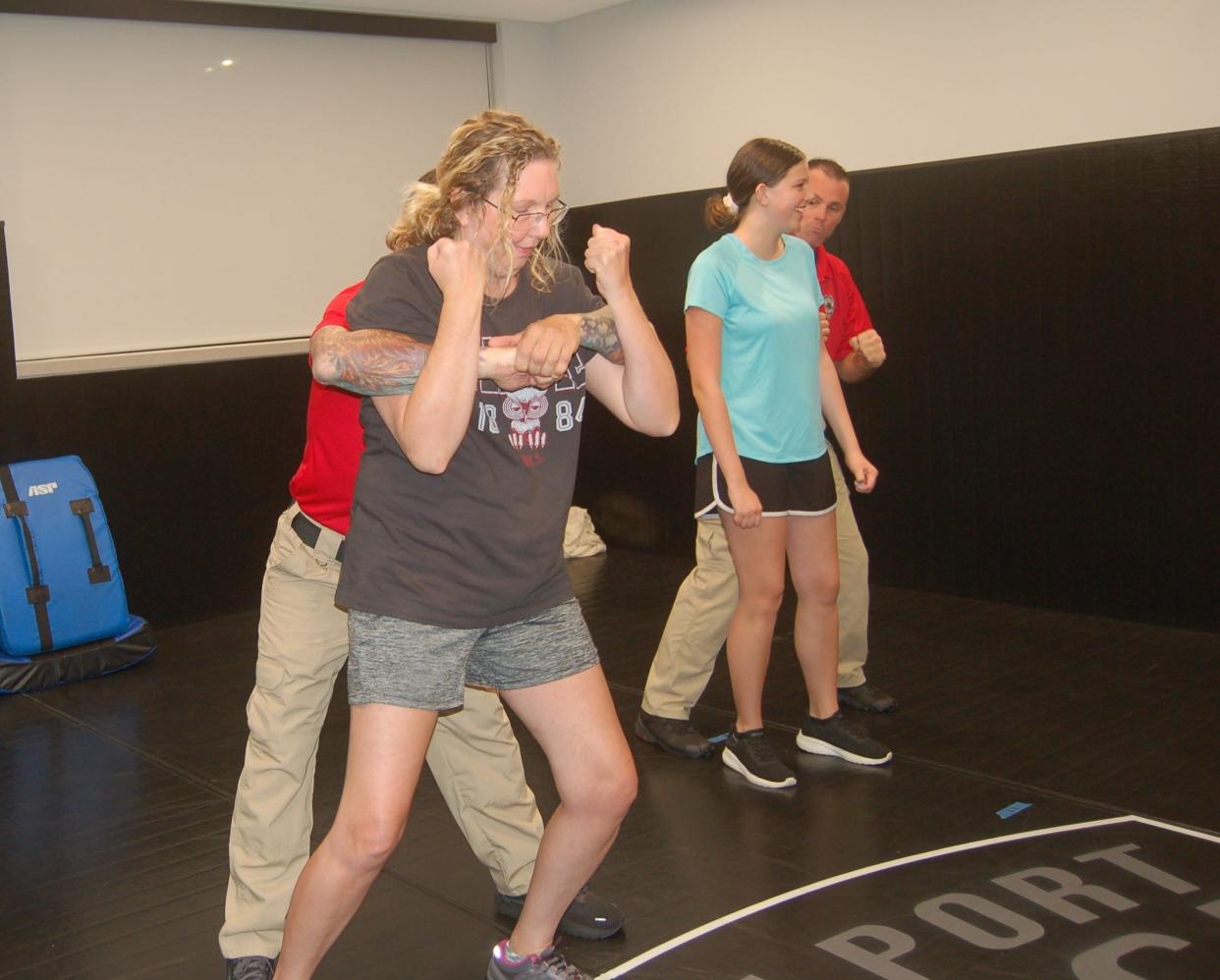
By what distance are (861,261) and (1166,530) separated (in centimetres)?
159

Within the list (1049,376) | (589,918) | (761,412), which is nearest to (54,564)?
(761,412)

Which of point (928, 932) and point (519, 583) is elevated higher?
point (519, 583)

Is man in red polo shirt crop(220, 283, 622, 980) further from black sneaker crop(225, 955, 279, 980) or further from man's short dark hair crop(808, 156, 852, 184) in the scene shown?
man's short dark hair crop(808, 156, 852, 184)

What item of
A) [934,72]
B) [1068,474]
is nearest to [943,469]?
[1068,474]

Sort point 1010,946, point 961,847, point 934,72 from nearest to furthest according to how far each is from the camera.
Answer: point 1010,946, point 961,847, point 934,72

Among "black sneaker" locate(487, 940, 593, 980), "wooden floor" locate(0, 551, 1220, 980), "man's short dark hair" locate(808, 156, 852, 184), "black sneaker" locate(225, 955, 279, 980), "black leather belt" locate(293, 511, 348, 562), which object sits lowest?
"wooden floor" locate(0, 551, 1220, 980)

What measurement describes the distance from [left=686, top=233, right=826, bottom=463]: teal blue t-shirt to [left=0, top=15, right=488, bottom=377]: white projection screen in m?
3.19

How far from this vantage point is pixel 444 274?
1.85 metres

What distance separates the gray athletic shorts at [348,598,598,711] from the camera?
6.34ft

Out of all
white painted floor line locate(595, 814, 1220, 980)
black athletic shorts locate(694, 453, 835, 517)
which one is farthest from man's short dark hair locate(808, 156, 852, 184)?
white painted floor line locate(595, 814, 1220, 980)

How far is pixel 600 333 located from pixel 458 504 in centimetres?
35

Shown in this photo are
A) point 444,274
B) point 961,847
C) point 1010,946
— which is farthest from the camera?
point 961,847

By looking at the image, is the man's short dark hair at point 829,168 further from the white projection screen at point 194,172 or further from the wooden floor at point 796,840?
the white projection screen at point 194,172

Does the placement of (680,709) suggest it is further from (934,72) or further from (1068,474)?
(934,72)
